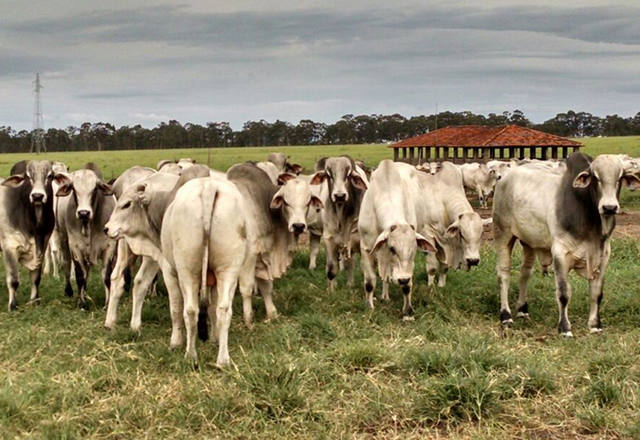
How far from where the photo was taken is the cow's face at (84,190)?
26.6ft

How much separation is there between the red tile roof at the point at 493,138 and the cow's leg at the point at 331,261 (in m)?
25.4

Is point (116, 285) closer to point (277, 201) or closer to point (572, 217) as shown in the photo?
point (277, 201)

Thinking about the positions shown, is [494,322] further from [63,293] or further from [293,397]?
[63,293]

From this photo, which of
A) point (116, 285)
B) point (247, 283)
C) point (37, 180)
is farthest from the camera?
point (37, 180)

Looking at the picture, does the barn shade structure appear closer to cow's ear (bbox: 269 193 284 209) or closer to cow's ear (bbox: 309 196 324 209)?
cow's ear (bbox: 309 196 324 209)

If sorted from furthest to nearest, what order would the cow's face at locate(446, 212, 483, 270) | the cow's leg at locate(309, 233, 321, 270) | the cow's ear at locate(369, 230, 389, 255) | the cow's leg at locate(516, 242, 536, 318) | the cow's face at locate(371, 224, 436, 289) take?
1. the cow's leg at locate(309, 233, 321, 270)
2. the cow's face at locate(446, 212, 483, 270)
3. the cow's leg at locate(516, 242, 536, 318)
4. the cow's ear at locate(369, 230, 389, 255)
5. the cow's face at locate(371, 224, 436, 289)

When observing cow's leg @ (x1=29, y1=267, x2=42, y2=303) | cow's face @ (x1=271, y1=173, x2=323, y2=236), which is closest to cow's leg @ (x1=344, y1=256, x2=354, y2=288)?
cow's face @ (x1=271, y1=173, x2=323, y2=236)

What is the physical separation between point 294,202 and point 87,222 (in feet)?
8.53

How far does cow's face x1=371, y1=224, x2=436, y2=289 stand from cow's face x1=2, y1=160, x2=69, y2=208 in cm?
399

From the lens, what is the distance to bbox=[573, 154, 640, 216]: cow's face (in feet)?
22.3

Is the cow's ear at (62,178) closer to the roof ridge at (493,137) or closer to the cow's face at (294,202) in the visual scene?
the cow's face at (294,202)

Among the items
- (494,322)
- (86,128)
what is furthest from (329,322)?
(86,128)

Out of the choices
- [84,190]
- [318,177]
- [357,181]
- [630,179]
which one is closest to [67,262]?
[84,190]

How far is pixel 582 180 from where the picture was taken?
7.04 m
